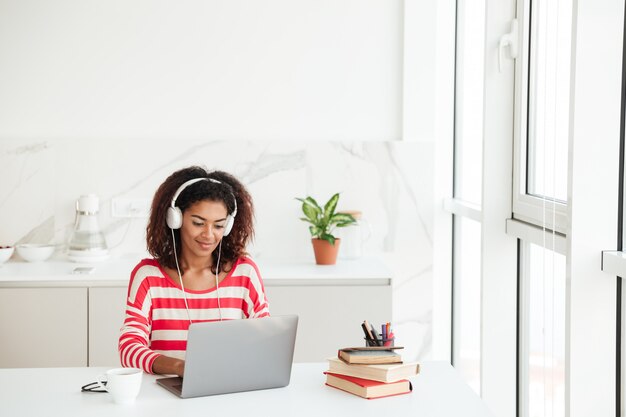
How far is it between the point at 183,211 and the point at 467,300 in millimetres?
1742

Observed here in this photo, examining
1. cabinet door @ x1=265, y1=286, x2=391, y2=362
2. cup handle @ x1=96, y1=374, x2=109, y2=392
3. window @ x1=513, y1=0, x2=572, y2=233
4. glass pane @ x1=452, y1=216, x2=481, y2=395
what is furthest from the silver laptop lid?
glass pane @ x1=452, y1=216, x2=481, y2=395

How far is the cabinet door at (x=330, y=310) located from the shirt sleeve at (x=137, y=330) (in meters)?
1.00

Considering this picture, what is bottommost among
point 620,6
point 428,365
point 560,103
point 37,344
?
point 37,344

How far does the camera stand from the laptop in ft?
6.30

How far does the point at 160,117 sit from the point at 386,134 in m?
1.05

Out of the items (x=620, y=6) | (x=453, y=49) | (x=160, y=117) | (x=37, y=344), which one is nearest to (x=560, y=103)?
(x=620, y=6)

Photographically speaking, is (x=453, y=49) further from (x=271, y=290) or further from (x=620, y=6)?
(x=620, y=6)

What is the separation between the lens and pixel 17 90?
381 cm

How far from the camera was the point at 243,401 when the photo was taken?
1.95 metres

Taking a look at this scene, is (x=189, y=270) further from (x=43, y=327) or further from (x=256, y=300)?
(x=43, y=327)

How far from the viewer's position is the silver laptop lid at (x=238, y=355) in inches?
75.5

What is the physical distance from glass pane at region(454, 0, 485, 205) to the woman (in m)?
1.44

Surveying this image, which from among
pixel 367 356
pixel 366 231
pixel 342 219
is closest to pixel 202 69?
pixel 342 219

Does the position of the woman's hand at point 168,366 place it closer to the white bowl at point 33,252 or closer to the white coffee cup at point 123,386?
the white coffee cup at point 123,386
